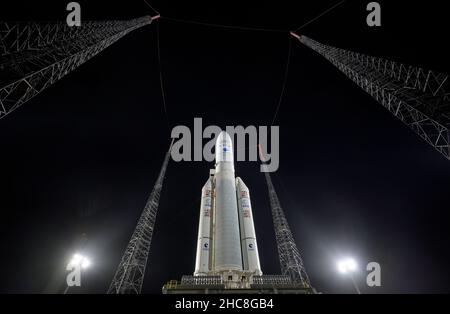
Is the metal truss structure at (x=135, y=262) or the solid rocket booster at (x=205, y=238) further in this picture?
the solid rocket booster at (x=205, y=238)

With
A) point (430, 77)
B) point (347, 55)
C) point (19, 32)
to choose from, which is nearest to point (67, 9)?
point (19, 32)

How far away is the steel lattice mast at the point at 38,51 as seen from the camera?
21.4 m

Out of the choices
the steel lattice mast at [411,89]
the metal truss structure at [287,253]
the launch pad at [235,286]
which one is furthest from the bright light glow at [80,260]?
the steel lattice mast at [411,89]

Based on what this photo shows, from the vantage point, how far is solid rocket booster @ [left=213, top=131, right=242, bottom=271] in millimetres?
31188

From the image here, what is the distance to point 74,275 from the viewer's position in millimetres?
27453

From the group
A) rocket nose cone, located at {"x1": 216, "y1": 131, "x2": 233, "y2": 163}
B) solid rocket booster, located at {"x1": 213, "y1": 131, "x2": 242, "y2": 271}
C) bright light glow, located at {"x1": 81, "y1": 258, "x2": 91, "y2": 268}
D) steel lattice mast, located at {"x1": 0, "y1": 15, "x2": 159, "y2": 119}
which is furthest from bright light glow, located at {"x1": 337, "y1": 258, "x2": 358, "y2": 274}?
steel lattice mast, located at {"x1": 0, "y1": 15, "x2": 159, "y2": 119}

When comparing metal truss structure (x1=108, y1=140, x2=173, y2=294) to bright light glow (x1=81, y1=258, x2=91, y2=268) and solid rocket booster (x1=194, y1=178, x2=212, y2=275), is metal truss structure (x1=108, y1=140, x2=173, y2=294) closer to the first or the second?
bright light glow (x1=81, y1=258, x2=91, y2=268)

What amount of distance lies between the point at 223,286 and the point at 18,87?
25853 mm

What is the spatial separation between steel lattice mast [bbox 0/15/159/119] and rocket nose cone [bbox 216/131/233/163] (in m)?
21.9

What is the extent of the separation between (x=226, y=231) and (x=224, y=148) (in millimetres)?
15463

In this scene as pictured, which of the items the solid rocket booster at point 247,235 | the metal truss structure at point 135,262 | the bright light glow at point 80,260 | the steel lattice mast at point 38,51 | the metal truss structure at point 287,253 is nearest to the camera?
the steel lattice mast at point 38,51

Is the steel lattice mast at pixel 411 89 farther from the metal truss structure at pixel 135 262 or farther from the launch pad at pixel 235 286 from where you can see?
the metal truss structure at pixel 135 262

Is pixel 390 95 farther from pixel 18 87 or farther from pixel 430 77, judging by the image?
pixel 18 87

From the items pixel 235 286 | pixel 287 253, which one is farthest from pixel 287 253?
pixel 235 286
